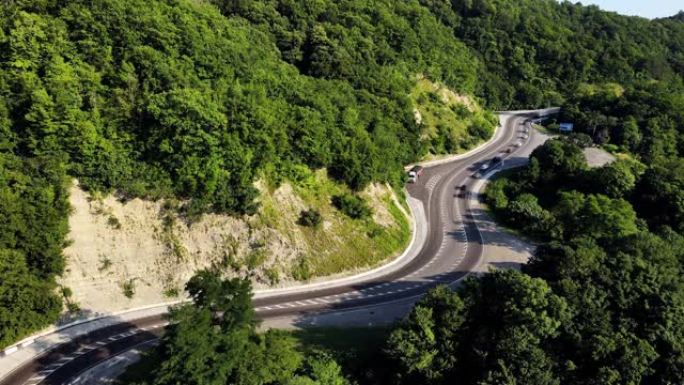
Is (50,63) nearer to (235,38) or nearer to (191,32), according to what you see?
(191,32)

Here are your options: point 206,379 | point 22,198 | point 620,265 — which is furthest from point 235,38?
point 620,265

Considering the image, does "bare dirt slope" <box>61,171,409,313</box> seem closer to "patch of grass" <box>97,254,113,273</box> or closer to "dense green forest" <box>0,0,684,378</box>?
"patch of grass" <box>97,254,113,273</box>

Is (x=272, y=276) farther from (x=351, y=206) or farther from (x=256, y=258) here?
(x=351, y=206)

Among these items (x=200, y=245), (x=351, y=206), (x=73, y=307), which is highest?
(x=351, y=206)

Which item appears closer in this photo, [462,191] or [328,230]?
[328,230]

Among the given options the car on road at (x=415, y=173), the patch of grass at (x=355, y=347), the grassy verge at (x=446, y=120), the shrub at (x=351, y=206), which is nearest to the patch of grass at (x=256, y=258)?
the patch of grass at (x=355, y=347)

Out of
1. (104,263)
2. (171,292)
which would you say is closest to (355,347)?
(171,292)

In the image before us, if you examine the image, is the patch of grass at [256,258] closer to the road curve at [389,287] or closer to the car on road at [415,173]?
the road curve at [389,287]
